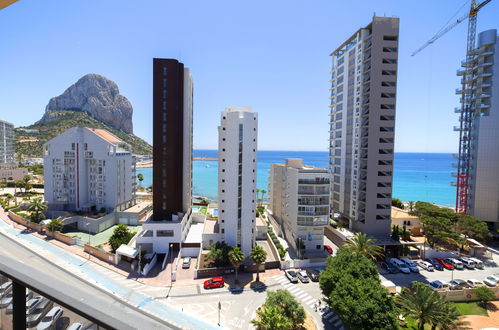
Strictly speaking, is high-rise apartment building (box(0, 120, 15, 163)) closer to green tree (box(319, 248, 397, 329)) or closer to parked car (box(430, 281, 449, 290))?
green tree (box(319, 248, 397, 329))

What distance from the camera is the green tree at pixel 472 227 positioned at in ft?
128

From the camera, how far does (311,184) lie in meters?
36.2

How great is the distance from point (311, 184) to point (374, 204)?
11484 millimetres

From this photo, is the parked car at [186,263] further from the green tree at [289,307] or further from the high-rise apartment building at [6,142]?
the high-rise apartment building at [6,142]

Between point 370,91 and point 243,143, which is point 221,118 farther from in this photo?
point 370,91

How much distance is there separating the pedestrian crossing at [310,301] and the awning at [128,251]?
17631 millimetres

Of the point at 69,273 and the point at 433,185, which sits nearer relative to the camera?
the point at 69,273

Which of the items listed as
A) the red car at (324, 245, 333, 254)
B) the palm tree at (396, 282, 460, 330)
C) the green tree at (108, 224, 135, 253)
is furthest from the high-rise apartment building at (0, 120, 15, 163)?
the palm tree at (396, 282, 460, 330)

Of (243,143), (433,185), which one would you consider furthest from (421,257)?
(433,185)

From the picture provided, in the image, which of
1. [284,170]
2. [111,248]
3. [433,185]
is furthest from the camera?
[433,185]

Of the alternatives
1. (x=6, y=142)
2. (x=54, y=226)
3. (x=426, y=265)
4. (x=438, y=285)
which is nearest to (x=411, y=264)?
(x=426, y=265)

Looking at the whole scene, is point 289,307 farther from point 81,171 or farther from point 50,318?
point 81,171

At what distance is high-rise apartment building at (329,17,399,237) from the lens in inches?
1564

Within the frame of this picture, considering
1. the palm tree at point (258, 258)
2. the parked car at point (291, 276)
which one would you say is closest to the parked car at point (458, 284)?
the parked car at point (291, 276)
